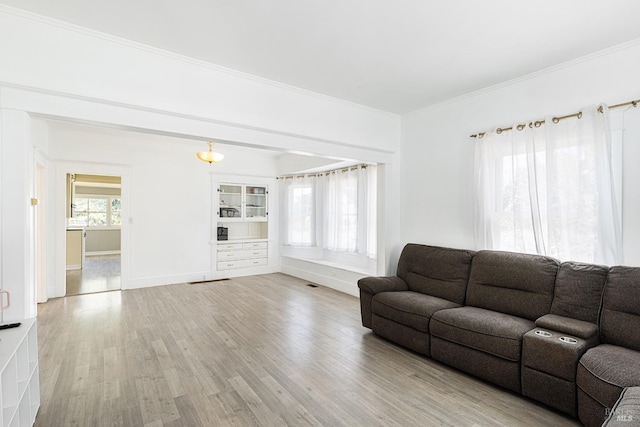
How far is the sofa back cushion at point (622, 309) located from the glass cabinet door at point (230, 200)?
20.2 feet

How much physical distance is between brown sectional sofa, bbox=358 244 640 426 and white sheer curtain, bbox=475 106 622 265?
0.24 m

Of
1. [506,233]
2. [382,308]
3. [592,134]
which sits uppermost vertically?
[592,134]

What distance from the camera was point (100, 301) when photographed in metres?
4.88

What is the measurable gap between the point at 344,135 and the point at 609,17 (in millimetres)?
2483

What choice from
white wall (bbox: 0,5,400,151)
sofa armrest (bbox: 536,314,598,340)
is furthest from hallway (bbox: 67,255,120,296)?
sofa armrest (bbox: 536,314,598,340)

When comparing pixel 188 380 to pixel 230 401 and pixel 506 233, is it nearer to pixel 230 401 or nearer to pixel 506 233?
pixel 230 401

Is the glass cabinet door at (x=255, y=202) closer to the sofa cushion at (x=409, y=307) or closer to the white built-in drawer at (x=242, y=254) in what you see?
the white built-in drawer at (x=242, y=254)

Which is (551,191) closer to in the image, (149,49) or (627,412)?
(627,412)

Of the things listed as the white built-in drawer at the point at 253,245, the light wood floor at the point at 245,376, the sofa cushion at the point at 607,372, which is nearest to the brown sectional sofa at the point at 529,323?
the sofa cushion at the point at 607,372

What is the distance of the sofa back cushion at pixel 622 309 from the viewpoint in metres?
2.21

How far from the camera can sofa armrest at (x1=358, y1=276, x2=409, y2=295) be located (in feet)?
11.9

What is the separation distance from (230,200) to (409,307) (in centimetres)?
493

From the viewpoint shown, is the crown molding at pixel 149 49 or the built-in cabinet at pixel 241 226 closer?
the crown molding at pixel 149 49

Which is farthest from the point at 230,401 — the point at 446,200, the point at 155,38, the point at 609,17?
the point at 609,17
